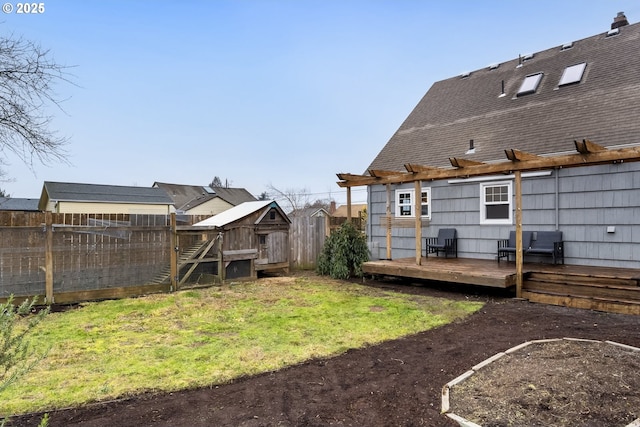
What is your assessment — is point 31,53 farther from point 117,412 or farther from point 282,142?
point 282,142

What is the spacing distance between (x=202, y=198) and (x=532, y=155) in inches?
1149

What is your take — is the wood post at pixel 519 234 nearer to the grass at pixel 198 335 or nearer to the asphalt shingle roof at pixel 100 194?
the grass at pixel 198 335

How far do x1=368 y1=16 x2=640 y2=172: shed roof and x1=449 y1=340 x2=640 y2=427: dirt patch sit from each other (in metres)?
5.83

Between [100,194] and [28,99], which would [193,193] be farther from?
[28,99]

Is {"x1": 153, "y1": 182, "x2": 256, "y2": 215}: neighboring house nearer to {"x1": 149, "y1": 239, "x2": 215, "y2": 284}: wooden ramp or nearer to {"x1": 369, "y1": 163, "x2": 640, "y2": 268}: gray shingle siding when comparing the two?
{"x1": 149, "y1": 239, "x2": 215, "y2": 284}: wooden ramp

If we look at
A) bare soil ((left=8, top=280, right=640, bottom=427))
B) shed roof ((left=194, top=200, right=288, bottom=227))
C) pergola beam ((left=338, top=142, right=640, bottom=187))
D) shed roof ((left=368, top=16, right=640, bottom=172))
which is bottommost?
bare soil ((left=8, top=280, right=640, bottom=427))

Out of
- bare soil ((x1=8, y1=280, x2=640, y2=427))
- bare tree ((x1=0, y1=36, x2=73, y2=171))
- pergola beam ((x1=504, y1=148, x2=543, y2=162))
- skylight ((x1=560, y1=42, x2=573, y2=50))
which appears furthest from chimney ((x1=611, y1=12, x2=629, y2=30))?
bare tree ((x1=0, y1=36, x2=73, y2=171))

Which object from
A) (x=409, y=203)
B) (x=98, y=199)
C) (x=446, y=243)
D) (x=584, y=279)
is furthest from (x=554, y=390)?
(x=98, y=199)

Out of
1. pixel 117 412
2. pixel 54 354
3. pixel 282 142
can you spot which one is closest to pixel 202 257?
pixel 54 354

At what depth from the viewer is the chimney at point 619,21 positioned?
1045 centimetres

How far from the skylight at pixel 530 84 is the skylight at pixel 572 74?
61 cm

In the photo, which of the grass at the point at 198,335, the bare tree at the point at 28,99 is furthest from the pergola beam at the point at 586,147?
the bare tree at the point at 28,99

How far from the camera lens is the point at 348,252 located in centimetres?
983

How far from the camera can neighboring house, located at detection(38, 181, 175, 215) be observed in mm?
17609
